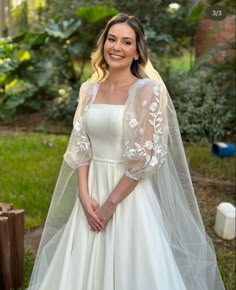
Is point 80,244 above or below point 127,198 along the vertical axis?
below

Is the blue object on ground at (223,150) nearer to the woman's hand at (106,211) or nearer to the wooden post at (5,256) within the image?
the wooden post at (5,256)

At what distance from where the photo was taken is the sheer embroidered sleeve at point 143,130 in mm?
2084

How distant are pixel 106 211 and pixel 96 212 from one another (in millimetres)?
67

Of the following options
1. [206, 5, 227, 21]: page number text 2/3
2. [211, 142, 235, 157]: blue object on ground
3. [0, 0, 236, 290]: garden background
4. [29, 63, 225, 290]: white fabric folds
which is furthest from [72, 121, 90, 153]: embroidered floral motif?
[211, 142, 235, 157]: blue object on ground

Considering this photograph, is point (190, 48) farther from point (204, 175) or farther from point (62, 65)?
point (204, 175)

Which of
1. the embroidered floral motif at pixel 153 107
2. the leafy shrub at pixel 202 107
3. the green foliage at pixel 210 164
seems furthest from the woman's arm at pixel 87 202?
the leafy shrub at pixel 202 107

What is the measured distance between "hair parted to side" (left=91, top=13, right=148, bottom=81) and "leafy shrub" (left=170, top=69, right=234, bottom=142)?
5312 millimetres

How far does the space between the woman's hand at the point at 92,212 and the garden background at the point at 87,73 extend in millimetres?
2880

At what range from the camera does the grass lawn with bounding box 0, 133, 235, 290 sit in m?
3.90

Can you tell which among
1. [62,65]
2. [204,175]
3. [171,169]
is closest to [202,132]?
[204,175]

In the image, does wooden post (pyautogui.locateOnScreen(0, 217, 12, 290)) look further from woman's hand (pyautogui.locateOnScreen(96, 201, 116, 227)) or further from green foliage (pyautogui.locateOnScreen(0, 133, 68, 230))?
green foliage (pyautogui.locateOnScreen(0, 133, 68, 230))

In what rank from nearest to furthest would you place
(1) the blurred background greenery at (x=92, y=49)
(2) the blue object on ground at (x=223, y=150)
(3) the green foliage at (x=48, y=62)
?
(2) the blue object on ground at (x=223, y=150), (1) the blurred background greenery at (x=92, y=49), (3) the green foliage at (x=48, y=62)

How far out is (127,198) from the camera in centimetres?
218

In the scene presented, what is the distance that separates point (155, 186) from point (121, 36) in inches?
31.7
